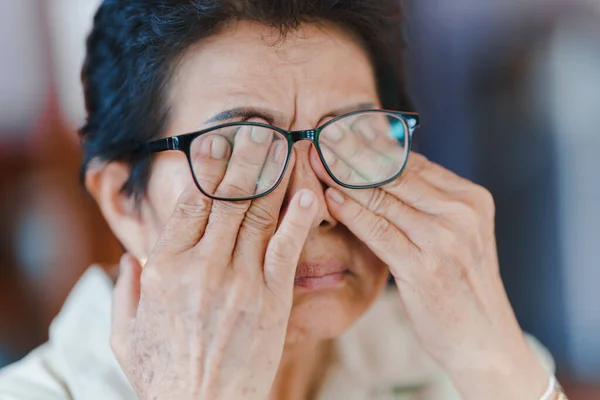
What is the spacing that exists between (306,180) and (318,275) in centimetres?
20

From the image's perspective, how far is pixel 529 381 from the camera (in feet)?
4.08

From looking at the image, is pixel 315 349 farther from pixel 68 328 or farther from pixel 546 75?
pixel 546 75

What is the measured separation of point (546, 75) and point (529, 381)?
4.35 feet

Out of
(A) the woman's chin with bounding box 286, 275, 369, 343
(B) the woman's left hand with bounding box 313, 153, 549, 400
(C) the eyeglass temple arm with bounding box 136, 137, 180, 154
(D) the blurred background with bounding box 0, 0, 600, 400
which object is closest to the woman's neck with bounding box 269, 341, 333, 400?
(A) the woman's chin with bounding box 286, 275, 369, 343

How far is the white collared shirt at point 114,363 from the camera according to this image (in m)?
1.26

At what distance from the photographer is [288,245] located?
0.99 m

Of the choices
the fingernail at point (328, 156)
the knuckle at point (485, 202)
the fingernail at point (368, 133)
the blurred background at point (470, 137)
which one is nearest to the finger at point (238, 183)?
the fingernail at point (328, 156)

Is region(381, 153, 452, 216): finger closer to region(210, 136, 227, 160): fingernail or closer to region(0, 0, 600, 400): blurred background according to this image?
region(210, 136, 227, 160): fingernail

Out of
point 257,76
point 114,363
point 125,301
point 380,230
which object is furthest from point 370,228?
point 114,363

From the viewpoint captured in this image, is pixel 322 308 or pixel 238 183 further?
pixel 322 308

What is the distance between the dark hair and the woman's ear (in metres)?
0.02

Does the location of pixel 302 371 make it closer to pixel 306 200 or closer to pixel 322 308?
pixel 322 308

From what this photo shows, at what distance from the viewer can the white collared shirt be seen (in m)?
1.26

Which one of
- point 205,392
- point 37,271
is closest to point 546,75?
point 205,392
